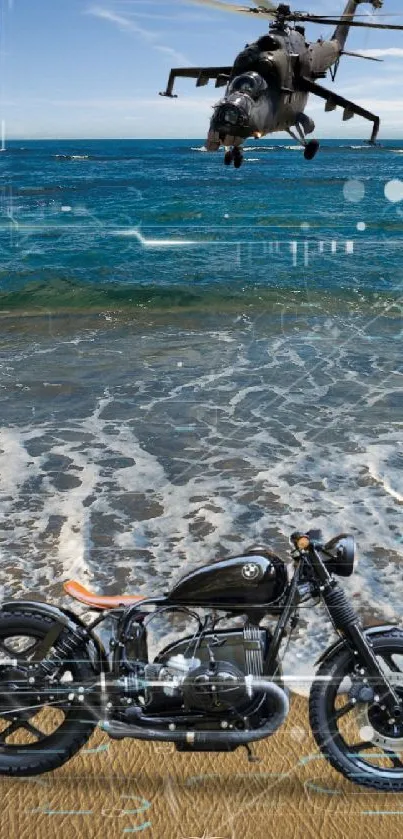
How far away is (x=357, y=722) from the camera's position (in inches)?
155

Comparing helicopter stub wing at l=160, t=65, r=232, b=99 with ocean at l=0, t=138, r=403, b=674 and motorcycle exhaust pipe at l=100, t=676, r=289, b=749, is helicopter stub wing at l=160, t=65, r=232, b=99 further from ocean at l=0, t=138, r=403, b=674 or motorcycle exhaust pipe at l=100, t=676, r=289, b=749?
motorcycle exhaust pipe at l=100, t=676, r=289, b=749

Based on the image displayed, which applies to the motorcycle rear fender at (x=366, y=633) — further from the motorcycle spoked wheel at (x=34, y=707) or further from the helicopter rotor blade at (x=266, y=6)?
the helicopter rotor blade at (x=266, y=6)

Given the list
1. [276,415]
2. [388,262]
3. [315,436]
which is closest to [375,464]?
[315,436]

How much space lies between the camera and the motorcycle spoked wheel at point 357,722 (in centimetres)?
390

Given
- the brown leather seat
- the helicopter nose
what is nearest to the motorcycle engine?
the brown leather seat

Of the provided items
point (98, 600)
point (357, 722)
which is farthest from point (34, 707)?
point (357, 722)

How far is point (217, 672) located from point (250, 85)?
19.3 ft

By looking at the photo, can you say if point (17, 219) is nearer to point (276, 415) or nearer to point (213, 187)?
point (213, 187)

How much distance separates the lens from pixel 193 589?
3832mm

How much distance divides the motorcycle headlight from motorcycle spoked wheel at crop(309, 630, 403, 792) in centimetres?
39

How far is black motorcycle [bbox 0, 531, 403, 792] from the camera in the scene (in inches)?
150

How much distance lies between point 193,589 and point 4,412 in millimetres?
8521

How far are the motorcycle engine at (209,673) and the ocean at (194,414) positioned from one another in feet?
5.54

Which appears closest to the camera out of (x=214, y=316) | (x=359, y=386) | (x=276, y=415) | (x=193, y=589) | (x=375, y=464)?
(x=193, y=589)
